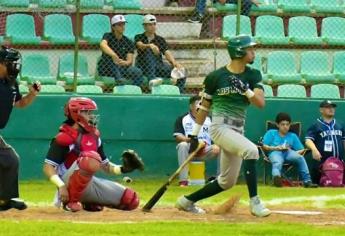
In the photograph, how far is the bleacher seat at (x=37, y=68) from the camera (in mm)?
17391

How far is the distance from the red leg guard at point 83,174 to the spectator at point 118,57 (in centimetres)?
569

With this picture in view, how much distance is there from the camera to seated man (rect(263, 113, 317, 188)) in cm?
1675

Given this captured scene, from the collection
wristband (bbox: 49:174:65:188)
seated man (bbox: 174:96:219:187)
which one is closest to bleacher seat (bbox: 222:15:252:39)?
Answer: seated man (bbox: 174:96:219:187)

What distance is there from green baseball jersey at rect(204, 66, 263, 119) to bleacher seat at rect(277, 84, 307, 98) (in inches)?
242

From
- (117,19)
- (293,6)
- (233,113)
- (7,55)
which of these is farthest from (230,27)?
(7,55)

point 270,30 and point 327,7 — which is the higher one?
point 327,7

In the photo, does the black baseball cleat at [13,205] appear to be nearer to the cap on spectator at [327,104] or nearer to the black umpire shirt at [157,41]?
the black umpire shirt at [157,41]

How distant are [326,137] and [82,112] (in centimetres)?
629

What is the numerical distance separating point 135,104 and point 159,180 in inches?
47.7

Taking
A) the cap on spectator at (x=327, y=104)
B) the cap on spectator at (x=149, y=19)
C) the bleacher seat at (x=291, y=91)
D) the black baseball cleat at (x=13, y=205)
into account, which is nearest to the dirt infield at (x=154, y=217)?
the black baseball cleat at (x=13, y=205)

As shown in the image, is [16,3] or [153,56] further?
[16,3]

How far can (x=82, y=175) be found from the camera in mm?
11461

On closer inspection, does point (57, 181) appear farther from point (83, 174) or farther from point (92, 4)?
point (92, 4)

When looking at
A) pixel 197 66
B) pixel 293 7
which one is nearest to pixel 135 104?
pixel 197 66
